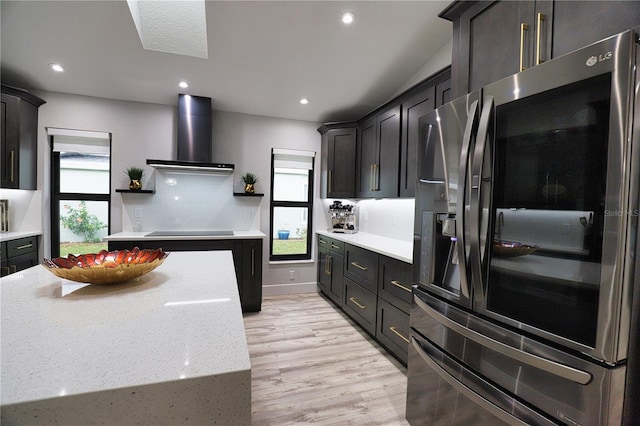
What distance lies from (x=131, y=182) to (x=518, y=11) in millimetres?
3865

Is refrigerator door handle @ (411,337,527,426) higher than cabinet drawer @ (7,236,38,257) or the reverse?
the reverse

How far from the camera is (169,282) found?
126 cm

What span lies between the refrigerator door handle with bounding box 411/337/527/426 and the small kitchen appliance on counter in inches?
101

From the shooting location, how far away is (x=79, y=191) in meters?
3.43

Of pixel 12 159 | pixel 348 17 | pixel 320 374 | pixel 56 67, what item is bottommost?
pixel 320 374

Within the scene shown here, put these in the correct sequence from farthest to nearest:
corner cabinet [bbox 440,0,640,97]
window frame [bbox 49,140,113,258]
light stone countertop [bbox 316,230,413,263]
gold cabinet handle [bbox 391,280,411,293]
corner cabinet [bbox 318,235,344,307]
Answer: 1. corner cabinet [bbox 318,235,344,307]
2. window frame [bbox 49,140,113,258]
3. light stone countertop [bbox 316,230,413,263]
4. gold cabinet handle [bbox 391,280,411,293]
5. corner cabinet [bbox 440,0,640,97]

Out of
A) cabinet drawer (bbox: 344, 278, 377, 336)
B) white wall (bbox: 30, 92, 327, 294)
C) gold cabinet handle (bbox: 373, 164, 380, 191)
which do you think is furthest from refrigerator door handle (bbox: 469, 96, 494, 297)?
white wall (bbox: 30, 92, 327, 294)

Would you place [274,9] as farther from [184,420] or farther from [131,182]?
[131,182]

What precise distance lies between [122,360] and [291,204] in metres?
3.63

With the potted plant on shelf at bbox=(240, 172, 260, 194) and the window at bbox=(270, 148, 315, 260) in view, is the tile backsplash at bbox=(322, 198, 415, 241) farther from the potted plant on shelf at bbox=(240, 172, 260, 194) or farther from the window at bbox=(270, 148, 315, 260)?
the potted plant on shelf at bbox=(240, 172, 260, 194)

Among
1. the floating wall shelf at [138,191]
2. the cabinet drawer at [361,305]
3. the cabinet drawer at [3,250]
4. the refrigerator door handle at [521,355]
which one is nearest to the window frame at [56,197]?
the floating wall shelf at [138,191]

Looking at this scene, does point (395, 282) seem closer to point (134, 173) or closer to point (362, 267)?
point (362, 267)

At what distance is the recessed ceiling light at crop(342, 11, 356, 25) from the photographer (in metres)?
2.00

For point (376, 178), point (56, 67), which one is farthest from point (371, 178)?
point (56, 67)
